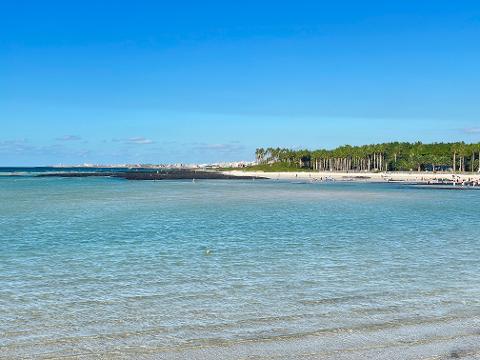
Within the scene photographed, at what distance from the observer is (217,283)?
16359 millimetres

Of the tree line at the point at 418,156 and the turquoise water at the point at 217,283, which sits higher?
the tree line at the point at 418,156

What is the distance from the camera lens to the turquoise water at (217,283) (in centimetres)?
1125

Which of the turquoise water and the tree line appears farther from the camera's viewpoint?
the tree line

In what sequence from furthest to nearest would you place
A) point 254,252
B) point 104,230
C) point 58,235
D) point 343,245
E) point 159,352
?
point 104,230 → point 58,235 → point 343,245 → point 254,252 → point 159,352

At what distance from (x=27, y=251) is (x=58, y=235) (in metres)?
5.85

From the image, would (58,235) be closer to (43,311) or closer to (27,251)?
(27,251)

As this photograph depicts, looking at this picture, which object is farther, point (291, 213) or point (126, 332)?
point (291, 213)

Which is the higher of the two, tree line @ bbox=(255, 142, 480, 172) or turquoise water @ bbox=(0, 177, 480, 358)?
tree line @ bbox=(255, 142, 480, 172)

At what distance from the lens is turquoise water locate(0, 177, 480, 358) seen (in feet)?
36.9

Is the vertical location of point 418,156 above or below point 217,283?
above

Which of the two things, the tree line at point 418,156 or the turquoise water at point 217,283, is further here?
the tree line at point 418,156

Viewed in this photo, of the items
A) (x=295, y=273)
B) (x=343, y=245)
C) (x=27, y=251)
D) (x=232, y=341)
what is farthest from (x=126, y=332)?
(x=343, y=245)

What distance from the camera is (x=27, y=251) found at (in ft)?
75.1

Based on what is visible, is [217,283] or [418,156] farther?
[418,156]
